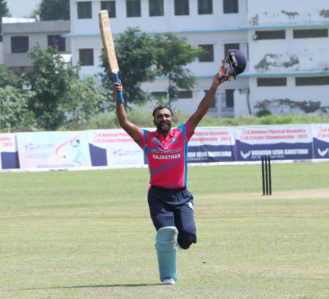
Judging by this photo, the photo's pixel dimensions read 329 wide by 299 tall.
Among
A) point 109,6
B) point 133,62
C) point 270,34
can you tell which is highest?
point 109,6

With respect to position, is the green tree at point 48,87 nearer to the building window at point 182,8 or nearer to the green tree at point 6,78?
the building window at point 182,8

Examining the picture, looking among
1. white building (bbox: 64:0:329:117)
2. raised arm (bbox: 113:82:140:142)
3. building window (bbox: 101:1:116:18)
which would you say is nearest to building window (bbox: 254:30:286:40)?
white building (bbox: 64:0:329:117)

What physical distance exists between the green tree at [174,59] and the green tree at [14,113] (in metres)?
15.1

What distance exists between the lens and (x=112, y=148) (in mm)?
35469

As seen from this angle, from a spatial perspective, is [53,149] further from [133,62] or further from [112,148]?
[133,62]

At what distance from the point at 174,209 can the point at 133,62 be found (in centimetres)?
5678

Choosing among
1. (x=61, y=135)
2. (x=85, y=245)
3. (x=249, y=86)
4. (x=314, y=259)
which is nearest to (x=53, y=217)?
(x=85, y=245)

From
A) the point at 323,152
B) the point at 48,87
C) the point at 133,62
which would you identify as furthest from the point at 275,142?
the point at 133,62

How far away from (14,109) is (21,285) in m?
46.8

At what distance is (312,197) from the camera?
21516 millimetres

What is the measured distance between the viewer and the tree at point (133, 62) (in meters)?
63.9

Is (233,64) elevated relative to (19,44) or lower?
lower

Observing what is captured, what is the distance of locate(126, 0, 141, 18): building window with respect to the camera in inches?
2997

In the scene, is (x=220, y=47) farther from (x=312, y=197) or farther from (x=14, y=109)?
(x=312, y=197)
